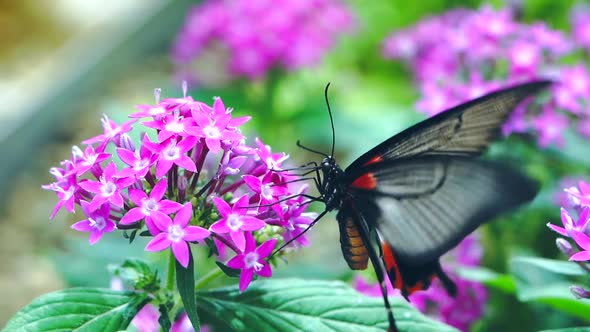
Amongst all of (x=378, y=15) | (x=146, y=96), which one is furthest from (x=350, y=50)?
(x=146, y=96)

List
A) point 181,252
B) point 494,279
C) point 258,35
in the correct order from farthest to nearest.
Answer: point 258,35, point 494,279, point 181,252

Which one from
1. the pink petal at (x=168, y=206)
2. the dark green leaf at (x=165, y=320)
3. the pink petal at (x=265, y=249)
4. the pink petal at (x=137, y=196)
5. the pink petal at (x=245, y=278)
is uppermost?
the pink petal at (x=137, y=196)

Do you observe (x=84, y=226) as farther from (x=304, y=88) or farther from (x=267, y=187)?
(x=304, y=88)

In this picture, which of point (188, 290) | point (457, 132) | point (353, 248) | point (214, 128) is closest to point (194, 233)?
point (188, 290)

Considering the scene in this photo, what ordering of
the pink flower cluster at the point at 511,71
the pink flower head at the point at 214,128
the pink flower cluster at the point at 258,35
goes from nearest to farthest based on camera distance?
the pink flower head at the point at 214,128 → the pink flower cluster at the point at 511,71 → the pink flower cluster at the point at 258,35

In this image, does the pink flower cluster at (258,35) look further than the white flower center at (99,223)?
Yes

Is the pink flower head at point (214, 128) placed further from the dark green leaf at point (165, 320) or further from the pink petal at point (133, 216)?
the dark green leaf at point (165, 320)

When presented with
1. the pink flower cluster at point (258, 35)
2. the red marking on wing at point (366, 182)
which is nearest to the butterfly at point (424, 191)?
the red marking on wing at point (366, 182)

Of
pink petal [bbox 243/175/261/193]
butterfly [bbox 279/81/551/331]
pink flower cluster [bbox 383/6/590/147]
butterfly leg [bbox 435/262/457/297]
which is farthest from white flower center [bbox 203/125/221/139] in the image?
pink flower cluster [bbox 383/6/590/147]

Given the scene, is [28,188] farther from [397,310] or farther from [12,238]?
[397,310]
